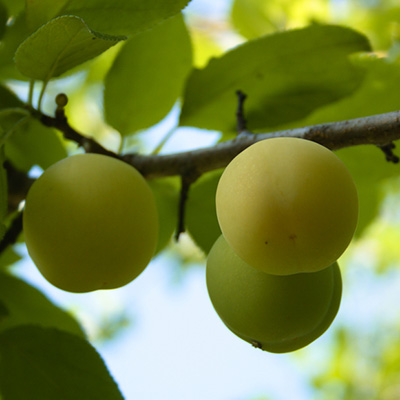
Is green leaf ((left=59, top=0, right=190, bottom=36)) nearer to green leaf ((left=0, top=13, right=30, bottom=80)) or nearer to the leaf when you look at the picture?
green leaf ((left=0, top=13, right=30, bottom=80))

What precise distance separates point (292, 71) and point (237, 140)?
24 centimetres

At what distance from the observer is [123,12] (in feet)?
2.69

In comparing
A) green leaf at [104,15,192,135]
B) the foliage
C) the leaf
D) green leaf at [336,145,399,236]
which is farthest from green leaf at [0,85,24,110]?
the leaf

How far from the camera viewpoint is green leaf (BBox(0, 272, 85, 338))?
1.14 metres

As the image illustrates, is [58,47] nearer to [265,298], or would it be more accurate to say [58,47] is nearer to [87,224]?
[87,224]

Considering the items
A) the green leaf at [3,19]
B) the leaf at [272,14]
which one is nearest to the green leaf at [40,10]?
the green leaf at [3,19]

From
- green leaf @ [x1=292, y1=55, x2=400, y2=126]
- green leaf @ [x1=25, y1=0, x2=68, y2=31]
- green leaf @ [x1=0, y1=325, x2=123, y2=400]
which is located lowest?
green leaf @ [x1=0, y1=325, x2=123, y2=400]

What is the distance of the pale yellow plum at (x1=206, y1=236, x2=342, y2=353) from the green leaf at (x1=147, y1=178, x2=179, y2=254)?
401 mm

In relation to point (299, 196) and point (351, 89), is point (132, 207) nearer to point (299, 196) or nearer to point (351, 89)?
point (299, 196)

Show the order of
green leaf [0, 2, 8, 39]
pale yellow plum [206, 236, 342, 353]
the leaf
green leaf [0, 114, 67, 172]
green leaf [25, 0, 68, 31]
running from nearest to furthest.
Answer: pale yellow plum [206, 236, 342, 353] → green leaf [25, 0, 68, 31] → green leaf [0, 2, 8, 39] → green leaf [0, 114, 67, 172] → the leaf

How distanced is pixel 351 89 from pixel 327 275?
418 mm

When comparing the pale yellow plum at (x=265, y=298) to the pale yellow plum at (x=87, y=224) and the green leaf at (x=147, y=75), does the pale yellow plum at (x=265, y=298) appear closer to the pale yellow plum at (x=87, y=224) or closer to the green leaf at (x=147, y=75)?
the pale yellow plum at (x=87, y=224)

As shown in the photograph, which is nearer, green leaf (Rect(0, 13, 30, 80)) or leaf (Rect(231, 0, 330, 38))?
green leaf (Rect(0, 13, 30, 80))

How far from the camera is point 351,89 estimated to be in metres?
1.03
